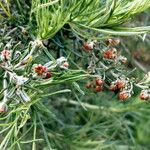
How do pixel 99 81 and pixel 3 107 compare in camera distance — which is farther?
pixel 99 81

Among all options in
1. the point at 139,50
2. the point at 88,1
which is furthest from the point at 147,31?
the point at 139,50

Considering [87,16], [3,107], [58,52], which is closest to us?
[3,107]

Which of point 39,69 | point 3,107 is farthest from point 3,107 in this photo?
point 39,69

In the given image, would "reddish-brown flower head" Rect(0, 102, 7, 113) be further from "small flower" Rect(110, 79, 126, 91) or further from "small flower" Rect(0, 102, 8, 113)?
"small flower" Rect(110, 79, 126, 91)

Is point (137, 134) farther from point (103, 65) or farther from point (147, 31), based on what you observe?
point (147, 31)

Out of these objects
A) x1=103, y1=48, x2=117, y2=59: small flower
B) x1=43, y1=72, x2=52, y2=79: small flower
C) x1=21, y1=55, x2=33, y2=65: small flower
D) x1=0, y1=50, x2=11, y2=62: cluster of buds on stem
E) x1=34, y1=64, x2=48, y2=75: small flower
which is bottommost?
x1=103, y1=48, x2=117, y2=59: small flower

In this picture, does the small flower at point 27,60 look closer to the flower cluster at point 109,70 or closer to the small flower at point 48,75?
the small flower at point 48,75

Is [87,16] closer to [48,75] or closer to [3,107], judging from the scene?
[48,75]

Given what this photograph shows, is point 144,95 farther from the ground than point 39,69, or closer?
closer

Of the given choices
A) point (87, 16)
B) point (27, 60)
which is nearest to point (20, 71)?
point (27, 60)

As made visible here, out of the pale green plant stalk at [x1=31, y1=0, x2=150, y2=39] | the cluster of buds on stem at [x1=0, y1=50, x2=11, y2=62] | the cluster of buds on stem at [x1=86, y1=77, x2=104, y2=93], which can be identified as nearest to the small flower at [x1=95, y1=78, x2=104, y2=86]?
the cluster of buds on stem at [x1=86, y1=77, x2=104, y2=93]

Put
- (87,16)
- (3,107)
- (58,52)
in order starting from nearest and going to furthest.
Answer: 1. (3,107)
2. (87,16)
3. (58,52)

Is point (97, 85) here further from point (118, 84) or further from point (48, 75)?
point (48, 75)

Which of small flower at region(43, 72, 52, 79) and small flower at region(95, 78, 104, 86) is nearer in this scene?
small flower at region(43, 72, 52, 79)
